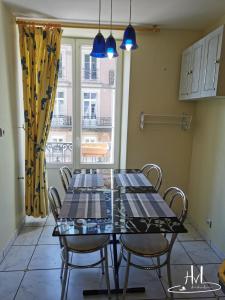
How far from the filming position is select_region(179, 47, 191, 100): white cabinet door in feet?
8.68

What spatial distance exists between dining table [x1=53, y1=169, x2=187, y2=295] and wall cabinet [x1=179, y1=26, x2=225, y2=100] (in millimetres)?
1068

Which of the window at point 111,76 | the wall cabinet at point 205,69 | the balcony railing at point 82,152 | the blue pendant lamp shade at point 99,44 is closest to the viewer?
the blue pendant lamp shade at point 99,44

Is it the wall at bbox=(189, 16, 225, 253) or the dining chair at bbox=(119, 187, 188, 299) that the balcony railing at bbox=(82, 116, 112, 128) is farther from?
the dining chair at bbox=(119, 187, 188, 299)

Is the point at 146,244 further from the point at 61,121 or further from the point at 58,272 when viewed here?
the point at 61,121

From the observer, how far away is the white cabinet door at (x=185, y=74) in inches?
104

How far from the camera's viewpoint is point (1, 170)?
2229 millimetres

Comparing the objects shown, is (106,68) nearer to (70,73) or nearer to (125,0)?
(70,73)

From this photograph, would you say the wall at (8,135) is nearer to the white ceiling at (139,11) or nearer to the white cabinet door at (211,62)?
the white ceiling at (139,11)

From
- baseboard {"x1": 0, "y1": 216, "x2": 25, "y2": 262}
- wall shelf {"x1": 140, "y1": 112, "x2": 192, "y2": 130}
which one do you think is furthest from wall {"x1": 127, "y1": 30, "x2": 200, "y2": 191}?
baseboard {"x1": 0, "y1": 216, "x2": 25, "y2": 262}

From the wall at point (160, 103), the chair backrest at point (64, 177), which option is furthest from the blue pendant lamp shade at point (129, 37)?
the chair backrest at point (64, 177)

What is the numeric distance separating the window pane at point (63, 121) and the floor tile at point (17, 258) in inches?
51.7

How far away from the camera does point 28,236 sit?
2662 mm

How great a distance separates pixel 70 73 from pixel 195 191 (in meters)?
2.28

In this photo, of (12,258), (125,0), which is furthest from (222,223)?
(125,0)
